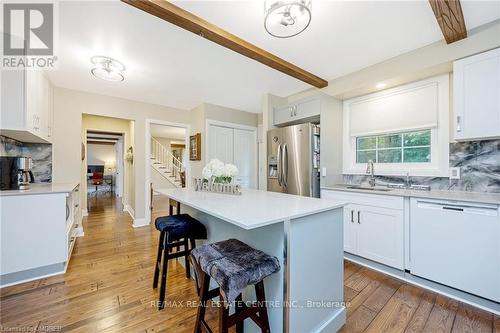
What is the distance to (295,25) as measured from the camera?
1.74 metres

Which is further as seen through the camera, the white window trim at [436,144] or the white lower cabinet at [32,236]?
the white window trim at [436,144]

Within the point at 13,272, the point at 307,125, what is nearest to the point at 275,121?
the point at 307,125

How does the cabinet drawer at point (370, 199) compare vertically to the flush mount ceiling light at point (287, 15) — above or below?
below

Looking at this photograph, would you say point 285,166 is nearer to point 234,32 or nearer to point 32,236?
point 234,32

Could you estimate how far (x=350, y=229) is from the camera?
2.55 meters

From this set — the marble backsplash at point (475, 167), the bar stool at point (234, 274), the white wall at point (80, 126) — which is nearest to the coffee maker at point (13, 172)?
the white wall at point (80, 126)

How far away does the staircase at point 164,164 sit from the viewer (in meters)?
8.12

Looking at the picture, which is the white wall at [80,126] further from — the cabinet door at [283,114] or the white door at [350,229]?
the white door at [350,229]

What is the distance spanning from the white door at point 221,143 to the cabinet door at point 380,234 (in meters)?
2.88

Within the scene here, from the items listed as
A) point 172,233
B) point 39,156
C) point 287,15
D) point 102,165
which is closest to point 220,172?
point 172,233

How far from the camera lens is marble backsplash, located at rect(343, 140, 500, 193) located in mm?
2014

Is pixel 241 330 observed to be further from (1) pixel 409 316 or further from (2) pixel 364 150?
(2) pixel 364 150

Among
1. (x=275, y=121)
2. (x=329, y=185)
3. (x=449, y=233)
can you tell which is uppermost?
(x=275, y=121)

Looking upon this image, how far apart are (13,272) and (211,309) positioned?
2.03 meters
